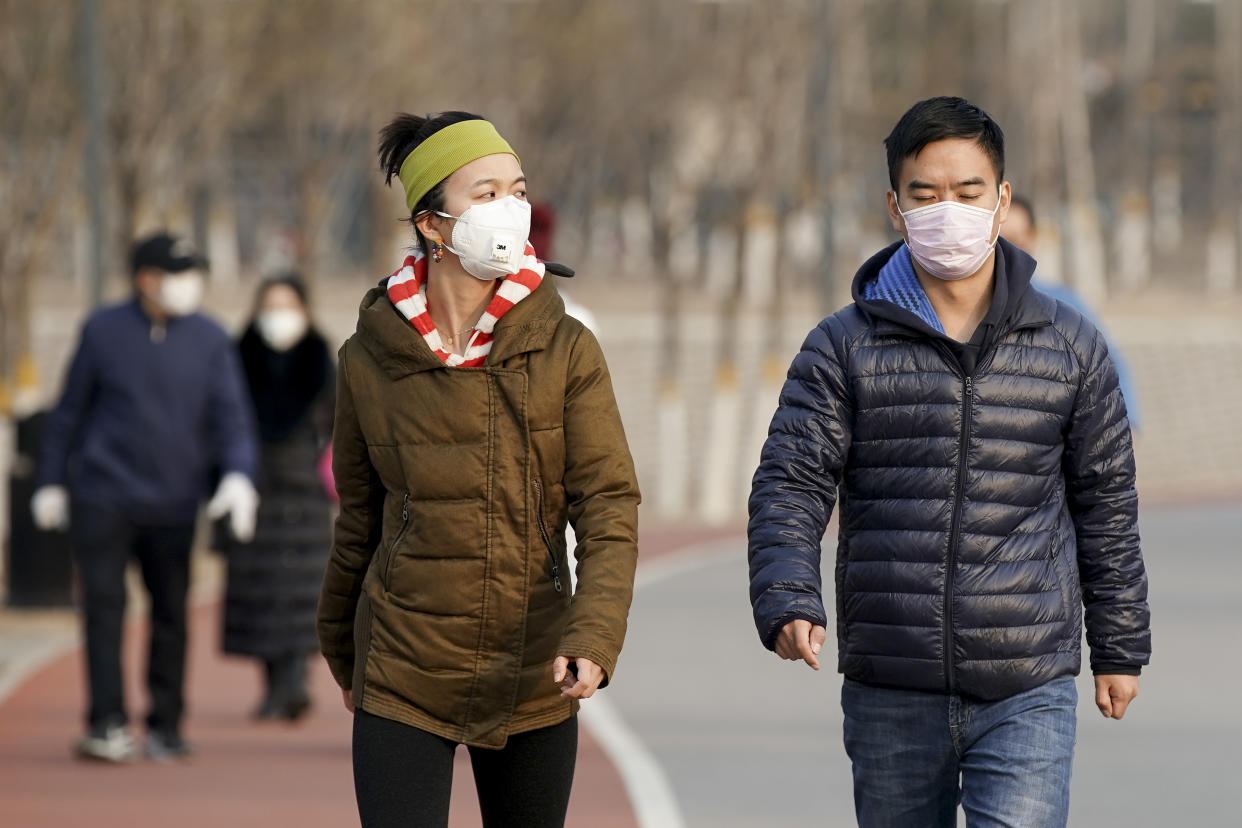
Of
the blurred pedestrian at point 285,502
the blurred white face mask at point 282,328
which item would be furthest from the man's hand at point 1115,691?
the blurred white face mask at point 282,328

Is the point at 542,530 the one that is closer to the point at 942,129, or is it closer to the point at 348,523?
the point at 348,523

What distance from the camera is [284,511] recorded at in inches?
417

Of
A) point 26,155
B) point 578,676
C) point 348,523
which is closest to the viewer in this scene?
point 578,676

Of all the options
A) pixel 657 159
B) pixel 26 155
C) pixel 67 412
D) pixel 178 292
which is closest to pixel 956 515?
pixel 178 292

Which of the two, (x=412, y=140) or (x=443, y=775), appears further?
(x=412, y=140)

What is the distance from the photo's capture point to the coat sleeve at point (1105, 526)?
4.86 metres

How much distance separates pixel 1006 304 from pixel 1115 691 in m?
0.78

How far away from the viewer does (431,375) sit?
4832 mm

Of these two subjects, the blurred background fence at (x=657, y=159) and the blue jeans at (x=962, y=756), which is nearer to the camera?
the blue jeans at (x=962, y=756)

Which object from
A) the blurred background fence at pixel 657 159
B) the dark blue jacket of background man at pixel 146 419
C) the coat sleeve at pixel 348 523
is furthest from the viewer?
the blurred background fence at pixel 657 159

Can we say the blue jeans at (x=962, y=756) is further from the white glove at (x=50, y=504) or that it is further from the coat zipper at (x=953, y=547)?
the white glove at (x=50, y=504)

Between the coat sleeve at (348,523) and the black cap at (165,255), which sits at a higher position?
the black cap at (165,255)

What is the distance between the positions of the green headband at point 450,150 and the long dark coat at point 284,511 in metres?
5.53

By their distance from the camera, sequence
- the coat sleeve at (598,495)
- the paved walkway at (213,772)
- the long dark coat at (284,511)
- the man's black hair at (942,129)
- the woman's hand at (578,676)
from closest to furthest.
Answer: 1. the woman's hand at (578,676)
2. the coat sleeve at (598,495)
3. the man's black hair at (942,129)
4. the paved walkway at (213,772)
5. the long dark coat at (284,511)
